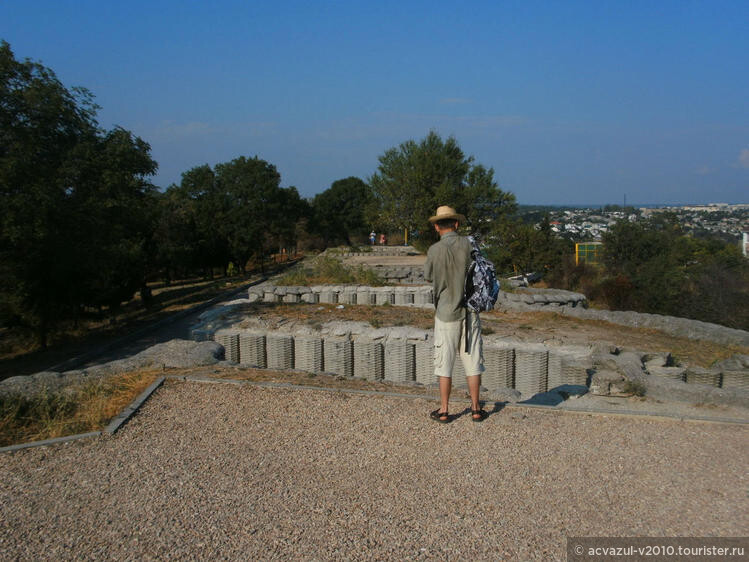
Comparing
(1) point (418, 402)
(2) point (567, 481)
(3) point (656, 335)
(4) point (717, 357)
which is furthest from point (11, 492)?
(3) point (656, 335)

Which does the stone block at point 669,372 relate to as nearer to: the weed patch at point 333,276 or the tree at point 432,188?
the weed patch at point 333,276

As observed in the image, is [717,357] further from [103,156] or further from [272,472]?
[103,156]

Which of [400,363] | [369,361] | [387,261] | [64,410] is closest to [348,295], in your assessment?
[369,361]

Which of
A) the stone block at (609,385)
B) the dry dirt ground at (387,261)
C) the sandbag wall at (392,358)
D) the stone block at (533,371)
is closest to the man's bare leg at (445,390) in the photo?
the stone block at (609,385)

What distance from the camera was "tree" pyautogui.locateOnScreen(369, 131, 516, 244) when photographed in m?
26.0

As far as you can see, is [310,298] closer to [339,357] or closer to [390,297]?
[390,297]

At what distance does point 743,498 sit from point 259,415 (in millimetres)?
3638

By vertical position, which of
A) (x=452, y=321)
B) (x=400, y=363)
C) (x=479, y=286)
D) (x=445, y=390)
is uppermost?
(x=479, y=286)

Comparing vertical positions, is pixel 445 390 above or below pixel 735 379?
above

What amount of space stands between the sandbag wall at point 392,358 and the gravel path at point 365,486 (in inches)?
82.8

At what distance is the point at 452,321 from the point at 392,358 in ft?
10.6

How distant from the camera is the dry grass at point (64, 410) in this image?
4.81 m

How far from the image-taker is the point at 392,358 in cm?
803

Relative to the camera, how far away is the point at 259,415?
17.0 ft
